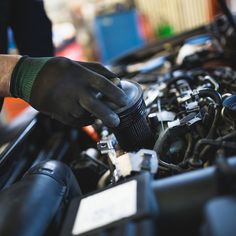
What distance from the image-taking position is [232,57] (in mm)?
1478

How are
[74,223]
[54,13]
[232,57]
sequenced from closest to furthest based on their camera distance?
[74,223] < [232,57] < [54,13]

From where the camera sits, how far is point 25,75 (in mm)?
868

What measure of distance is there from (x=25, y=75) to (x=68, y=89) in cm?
16

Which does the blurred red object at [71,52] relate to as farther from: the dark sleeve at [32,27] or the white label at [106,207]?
the white label at [106,207]

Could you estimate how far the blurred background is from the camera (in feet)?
14.9

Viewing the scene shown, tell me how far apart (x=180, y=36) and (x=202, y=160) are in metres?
1.30

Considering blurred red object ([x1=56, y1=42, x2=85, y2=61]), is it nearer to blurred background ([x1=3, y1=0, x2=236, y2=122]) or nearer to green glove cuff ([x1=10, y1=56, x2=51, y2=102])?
blurred background ([x1=3, y1=0, x2=236, y2=122])

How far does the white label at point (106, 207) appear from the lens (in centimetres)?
59

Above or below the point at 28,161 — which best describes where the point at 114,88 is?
above

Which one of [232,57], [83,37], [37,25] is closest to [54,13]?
[83,37]

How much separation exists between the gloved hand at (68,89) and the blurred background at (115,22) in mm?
3299

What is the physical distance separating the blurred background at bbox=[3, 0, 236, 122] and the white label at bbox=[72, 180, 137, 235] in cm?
359

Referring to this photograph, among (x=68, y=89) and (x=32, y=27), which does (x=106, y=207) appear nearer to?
(x=68, y=89)

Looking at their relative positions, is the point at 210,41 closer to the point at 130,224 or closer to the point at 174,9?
the point at 130,224
